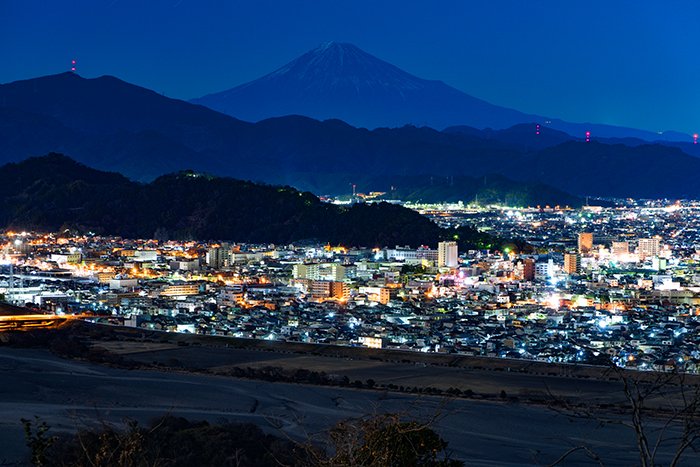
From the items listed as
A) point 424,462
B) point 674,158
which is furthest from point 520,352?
point 674,158

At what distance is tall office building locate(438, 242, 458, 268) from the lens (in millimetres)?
41156

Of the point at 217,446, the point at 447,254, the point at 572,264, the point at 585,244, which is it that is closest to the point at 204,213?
the point at 447,254

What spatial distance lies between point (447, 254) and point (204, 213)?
61.9ft

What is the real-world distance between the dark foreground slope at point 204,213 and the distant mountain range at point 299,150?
3472 centimetres

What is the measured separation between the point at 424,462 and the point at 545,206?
3191 inches

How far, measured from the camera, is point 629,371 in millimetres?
17453

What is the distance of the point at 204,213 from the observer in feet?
185

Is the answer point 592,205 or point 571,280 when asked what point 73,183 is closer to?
point 571,280

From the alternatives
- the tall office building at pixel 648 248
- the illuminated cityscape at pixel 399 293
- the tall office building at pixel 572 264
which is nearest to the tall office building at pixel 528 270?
the illuminated cityscape at pixel 399 293

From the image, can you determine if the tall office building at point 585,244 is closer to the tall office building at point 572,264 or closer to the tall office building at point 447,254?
the tall office building at point 572,264

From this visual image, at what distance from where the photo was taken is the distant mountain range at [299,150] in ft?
370

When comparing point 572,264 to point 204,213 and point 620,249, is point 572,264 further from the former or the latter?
point 204,213

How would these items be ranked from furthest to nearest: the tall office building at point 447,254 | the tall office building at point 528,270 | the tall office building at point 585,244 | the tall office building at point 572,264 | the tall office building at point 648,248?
the tall office building at point 585,244, the tall office building at point 648,248, the tall office building at point 447,254, the tall office building at point 572,264, the tall office building at point 528,270

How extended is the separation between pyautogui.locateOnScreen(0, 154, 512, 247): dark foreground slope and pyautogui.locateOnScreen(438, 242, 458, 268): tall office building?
233 inches
